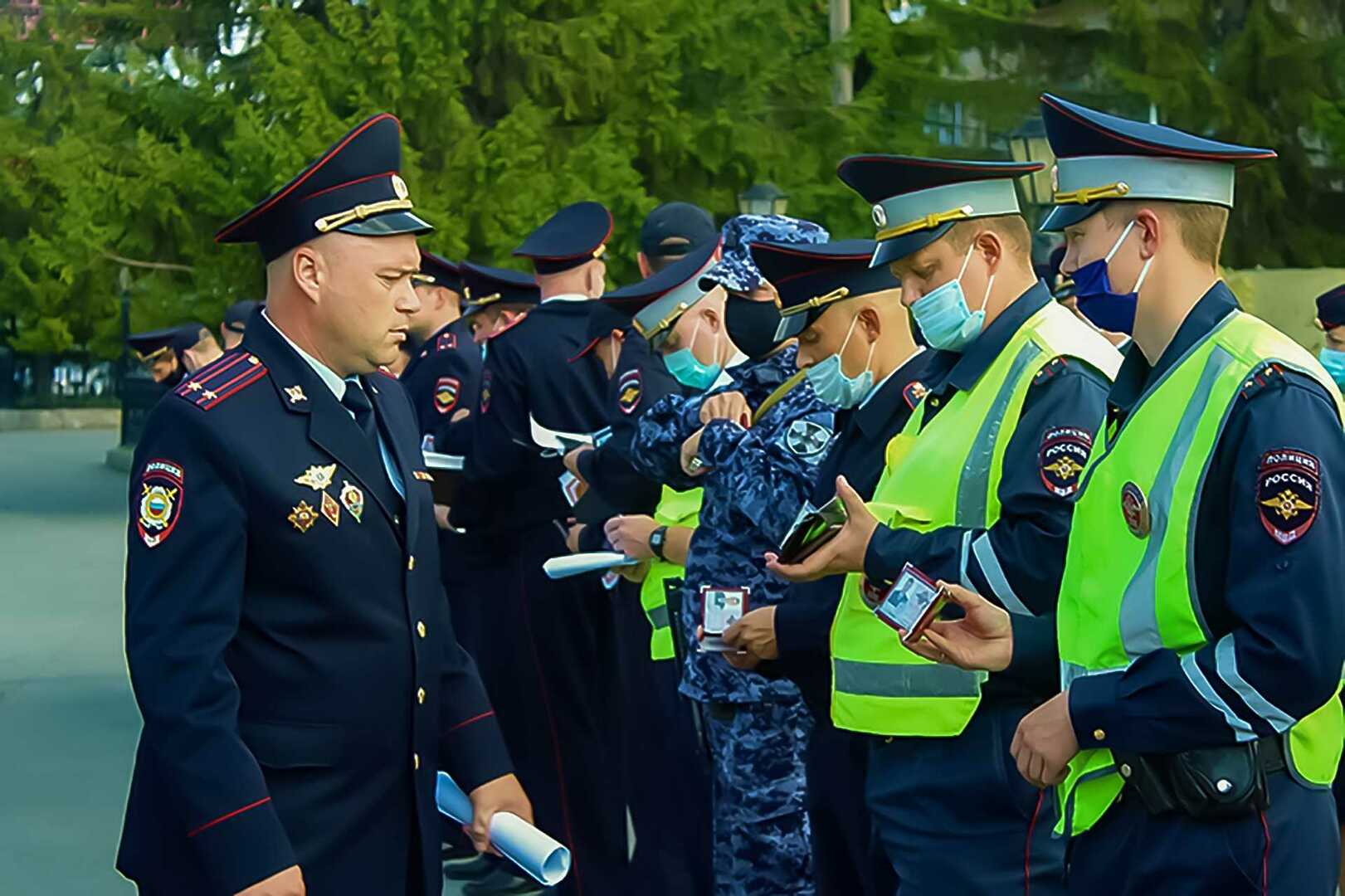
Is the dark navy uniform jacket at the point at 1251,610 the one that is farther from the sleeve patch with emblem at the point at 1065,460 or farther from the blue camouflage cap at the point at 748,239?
the blue camouflage cap at the point at 748,239

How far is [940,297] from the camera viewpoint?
4441 mm

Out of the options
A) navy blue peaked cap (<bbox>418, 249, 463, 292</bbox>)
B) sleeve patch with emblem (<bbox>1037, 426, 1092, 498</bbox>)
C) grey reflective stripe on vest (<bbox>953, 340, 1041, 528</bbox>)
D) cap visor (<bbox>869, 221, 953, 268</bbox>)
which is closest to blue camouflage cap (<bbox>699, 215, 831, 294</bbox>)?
cap visor (<bbox>869, 221, 953, 268</bbox>)

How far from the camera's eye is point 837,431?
5254 mm

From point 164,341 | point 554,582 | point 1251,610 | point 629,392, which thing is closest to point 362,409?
point 1251,610

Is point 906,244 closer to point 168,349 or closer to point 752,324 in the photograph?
point 752,324

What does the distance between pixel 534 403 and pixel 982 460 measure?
13.0 feet

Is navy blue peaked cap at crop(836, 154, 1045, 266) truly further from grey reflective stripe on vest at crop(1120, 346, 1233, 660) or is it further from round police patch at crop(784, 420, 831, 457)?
grey reflective stripe on vest at crop(1120, 346, 1233, 660)

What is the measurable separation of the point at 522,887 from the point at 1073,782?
15.9 ft

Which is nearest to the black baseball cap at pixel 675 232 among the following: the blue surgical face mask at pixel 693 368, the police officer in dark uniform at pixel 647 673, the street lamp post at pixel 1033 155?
the police officer in dark uniform at pixel 647 673

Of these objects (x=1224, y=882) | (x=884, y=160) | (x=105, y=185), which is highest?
(x=884, y=160)

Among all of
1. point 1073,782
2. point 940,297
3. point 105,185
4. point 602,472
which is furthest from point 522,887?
point 105,185

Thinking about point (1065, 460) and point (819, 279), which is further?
point (819, 279)

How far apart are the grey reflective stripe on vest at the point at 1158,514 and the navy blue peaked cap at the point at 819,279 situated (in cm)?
177

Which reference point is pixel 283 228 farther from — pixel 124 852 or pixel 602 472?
pixel 602 472
